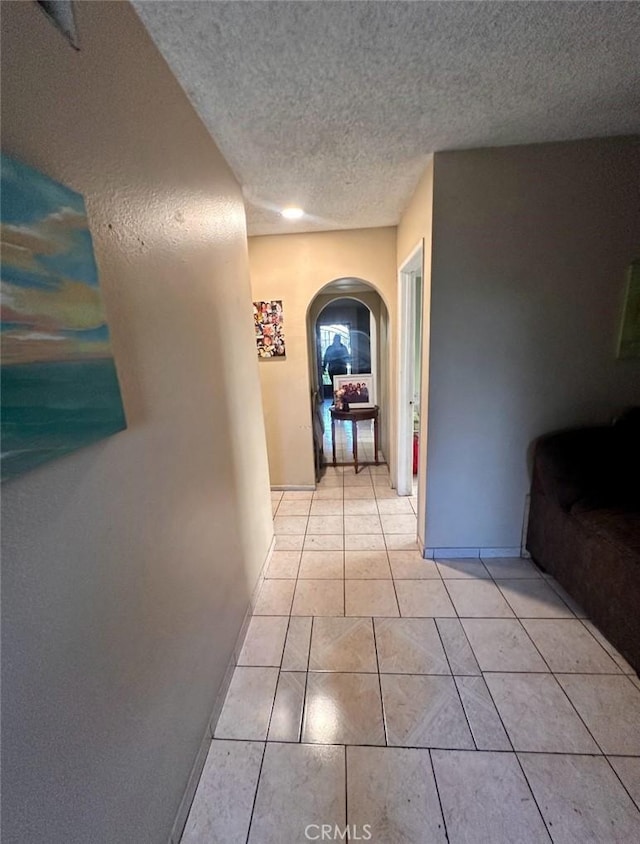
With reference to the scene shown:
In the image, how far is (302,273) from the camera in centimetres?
289

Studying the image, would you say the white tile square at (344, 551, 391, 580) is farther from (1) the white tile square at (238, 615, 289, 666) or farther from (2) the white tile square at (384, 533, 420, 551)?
(1) the white tile square at (238, 615, 289, 666)

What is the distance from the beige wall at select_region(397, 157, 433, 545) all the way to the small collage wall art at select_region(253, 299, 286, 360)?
118 cm

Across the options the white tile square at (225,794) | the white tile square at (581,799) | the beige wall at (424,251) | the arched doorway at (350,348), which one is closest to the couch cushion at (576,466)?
the beige wall at (424,251)

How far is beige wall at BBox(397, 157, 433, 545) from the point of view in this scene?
1842 millimetres

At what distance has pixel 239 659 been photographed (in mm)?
1530

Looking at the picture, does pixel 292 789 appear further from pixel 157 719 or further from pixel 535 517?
pixel 535 517

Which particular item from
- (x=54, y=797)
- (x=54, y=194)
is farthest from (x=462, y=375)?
(x=54, y=797)

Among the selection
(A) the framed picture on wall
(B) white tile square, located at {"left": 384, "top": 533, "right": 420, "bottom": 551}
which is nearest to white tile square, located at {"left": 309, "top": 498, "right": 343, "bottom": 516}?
(B) white tile square, located at {"left": 384, "top": 533, "right": 420, "bottom": 551}

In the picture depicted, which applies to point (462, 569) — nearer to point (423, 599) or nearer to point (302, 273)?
point (423, 599)

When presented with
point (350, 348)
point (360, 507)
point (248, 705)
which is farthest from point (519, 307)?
point (350, 348)

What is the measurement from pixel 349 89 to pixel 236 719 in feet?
8.26

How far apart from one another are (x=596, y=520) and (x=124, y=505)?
197 cm

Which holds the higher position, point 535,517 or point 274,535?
point 535,517

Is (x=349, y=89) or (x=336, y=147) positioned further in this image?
(x=336, y=147)
